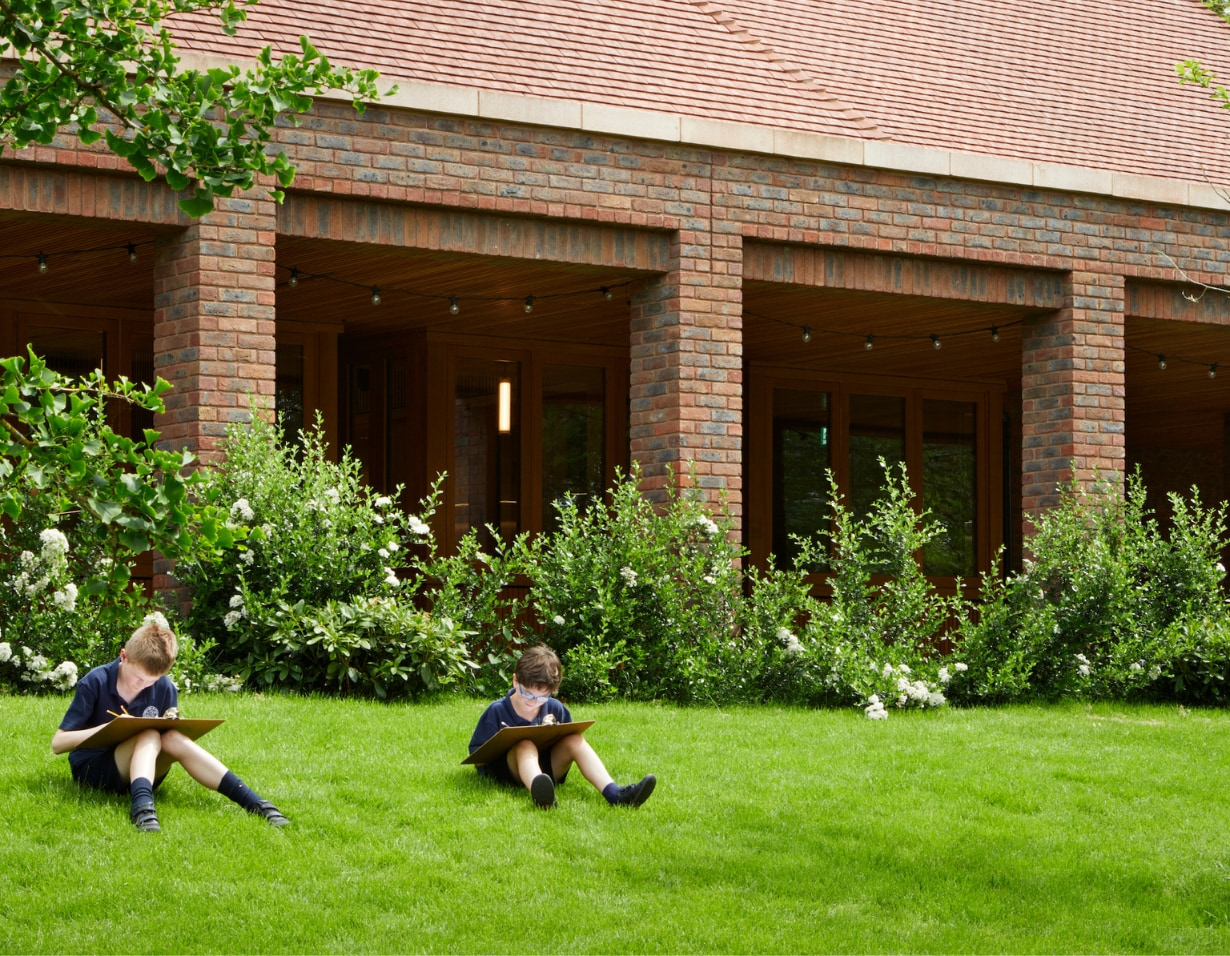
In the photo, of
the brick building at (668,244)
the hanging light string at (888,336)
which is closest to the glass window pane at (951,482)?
the brick building at (668,244)

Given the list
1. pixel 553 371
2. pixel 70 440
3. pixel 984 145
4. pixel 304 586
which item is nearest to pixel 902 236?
pixel 984 145

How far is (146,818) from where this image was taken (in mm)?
6543

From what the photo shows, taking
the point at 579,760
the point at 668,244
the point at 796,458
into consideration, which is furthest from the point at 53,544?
the point at 796,458

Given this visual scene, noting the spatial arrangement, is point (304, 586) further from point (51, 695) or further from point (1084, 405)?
point (1084, 405)

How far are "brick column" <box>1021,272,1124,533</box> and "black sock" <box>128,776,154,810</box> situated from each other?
8.50 metres

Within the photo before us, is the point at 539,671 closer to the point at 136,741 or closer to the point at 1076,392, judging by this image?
the point at 136,741

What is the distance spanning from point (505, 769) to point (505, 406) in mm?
8534

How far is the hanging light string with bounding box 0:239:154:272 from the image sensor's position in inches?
457

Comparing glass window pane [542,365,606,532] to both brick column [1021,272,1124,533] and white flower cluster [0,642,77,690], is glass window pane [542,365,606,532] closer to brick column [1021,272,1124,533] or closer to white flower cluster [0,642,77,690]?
brick column [1021,272,1124,533]

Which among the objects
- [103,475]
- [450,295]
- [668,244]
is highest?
[668,244]

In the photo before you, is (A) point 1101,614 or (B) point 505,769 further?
(A) point 1101,614

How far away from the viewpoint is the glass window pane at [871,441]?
1822 centimetres

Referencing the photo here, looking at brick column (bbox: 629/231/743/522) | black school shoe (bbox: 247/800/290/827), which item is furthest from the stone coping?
black school shoe (bbox: 247/800/290/827)

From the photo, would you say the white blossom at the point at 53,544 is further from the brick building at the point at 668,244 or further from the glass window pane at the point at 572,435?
the glass window pane at the point at 572,435
